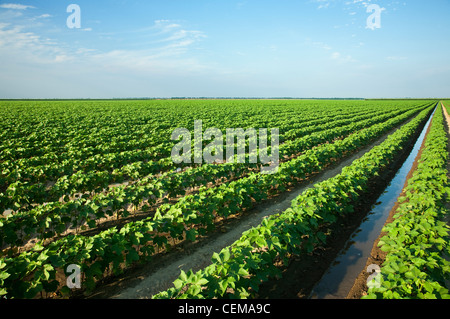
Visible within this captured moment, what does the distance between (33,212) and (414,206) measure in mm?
9177

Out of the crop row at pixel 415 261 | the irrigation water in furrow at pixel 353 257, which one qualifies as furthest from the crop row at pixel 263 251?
the crop row at pixel 415 261

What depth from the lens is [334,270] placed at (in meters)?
4.83

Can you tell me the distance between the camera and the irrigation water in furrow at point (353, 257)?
14.2 feet

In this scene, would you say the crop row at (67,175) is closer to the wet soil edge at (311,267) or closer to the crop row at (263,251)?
the crop row at (263,251)

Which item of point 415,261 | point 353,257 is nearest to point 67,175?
point 353,257

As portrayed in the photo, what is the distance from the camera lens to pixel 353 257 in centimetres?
526

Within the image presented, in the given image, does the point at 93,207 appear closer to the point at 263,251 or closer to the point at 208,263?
the point at 208,263

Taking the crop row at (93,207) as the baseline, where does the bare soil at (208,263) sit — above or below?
below

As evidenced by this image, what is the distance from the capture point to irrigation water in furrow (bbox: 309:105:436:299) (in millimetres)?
4336

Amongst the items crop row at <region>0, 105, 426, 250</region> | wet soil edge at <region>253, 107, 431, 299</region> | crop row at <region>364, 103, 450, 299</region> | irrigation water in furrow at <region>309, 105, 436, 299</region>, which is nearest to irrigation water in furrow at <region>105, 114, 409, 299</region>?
crop row at <region>0, 105, 426, 250</region>

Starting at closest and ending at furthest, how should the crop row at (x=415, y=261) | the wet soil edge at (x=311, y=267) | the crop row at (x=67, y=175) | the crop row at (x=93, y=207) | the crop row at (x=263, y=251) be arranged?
the crop row at (x=415, y=261) < the crop row at (x=263, y=251) < the wet soil edge at (x=311, y=267) < the crop row at (x=93, y=207) < the crop row at (x=67, y=175)

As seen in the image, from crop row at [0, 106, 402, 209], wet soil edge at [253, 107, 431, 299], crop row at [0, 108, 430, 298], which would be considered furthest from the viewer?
crop row at [0, 106, 402, 209]

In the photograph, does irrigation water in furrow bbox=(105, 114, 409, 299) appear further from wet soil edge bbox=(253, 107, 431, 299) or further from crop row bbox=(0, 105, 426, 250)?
wet soil edge bbox=(253, 107, 431, 299)
